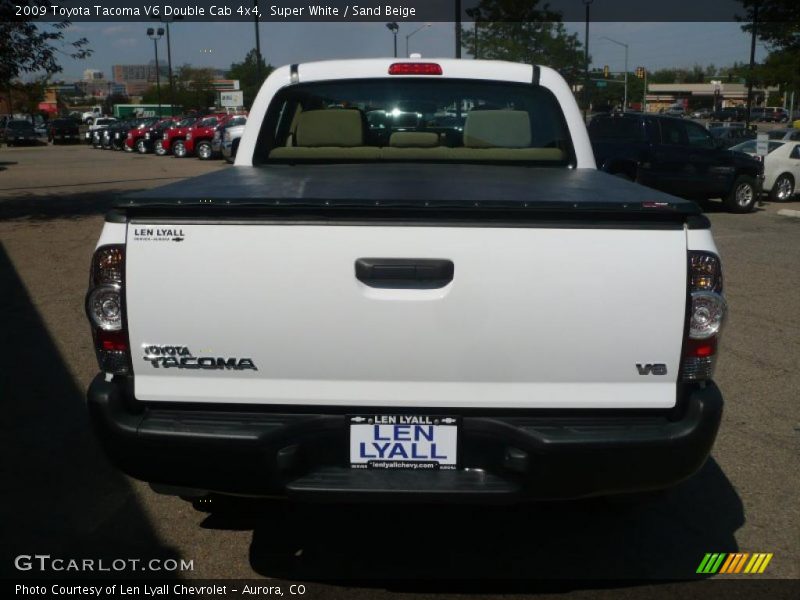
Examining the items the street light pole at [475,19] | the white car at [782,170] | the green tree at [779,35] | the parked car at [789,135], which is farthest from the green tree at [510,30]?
the white car at [782,170]

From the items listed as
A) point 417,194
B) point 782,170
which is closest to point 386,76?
point 417,194

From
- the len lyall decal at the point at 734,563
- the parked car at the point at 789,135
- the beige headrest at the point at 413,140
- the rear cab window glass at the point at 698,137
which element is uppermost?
the beige headrest at the point at 413,140

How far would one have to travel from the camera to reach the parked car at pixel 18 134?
54.9 m

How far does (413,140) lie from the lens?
5312mm

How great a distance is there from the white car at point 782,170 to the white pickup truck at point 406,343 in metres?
17.8

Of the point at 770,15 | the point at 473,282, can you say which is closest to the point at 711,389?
the point at 473,282

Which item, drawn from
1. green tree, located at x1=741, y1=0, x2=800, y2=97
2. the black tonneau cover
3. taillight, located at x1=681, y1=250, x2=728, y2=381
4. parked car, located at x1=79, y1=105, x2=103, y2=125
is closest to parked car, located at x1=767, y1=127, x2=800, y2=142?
green tree, located at x1=741, y1=0, x2=800, y2=97

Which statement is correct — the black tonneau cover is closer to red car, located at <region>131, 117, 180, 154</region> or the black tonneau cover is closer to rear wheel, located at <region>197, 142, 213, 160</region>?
rear wheel, located at <region>197, 142, 213, 160</region>

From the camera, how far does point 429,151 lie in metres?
5.29

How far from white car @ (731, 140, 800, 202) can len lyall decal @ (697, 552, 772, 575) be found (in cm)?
1718

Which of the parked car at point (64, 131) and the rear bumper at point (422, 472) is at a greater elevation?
the rear bumper at point (422, 472)

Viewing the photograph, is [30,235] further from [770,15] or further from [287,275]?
[770,15]

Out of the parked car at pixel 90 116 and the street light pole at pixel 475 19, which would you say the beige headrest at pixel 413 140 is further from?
the parked car at pixel 90 116

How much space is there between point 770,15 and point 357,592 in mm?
30071
